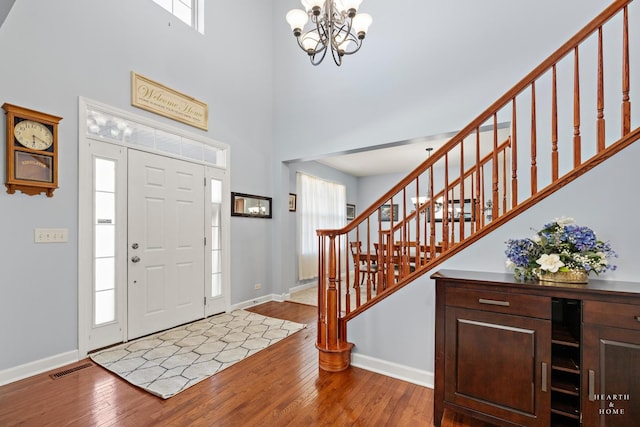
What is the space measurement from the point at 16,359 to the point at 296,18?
3.62 metres

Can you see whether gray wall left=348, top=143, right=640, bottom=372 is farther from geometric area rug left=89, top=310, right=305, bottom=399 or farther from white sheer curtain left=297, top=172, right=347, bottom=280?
white sheer curtain left=297, top=172, right=347, bottom=280

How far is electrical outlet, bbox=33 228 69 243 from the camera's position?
2.49 m

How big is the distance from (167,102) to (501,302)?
152 inches

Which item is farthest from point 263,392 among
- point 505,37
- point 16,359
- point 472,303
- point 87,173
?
point 505,37

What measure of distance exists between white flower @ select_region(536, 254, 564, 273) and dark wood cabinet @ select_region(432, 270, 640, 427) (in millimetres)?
85

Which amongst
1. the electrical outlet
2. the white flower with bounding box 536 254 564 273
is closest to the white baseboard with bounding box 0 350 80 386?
the electrical outlet

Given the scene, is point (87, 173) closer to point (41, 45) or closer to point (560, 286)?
point (41, 45)

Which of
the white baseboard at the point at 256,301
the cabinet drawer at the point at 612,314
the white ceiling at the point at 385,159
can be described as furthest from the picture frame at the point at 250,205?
the cabinet drawer at the point at 612,314

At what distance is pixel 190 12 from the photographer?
13.0 feet

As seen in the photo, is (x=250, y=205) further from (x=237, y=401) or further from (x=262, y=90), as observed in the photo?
(x=237, y=401)

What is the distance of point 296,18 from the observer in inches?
96.8

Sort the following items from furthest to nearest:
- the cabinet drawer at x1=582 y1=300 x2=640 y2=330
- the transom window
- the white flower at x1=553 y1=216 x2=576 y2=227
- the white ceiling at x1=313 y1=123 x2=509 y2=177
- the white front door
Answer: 1. the white ceiling at x1=313 y1=123 x2=509 y2=177
2. the transom window
3. the white front door
4. the white flower at x1=553 y1=216 x2=576 y2=227
5. the cabinet drawer at x1=582 y1=300 x2=640 y2=330

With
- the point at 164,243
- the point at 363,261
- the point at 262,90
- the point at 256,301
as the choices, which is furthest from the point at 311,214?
the point at 164,243

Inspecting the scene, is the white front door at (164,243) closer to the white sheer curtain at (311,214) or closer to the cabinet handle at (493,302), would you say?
the white sheer curtain at (311,214)
